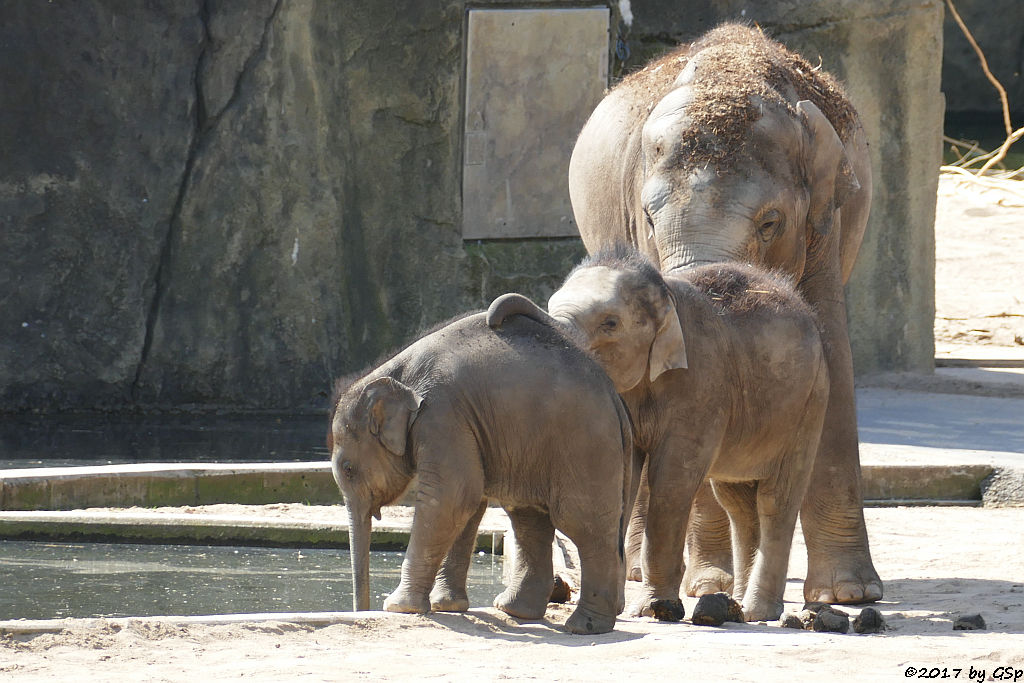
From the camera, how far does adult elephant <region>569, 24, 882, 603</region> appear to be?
253 inches

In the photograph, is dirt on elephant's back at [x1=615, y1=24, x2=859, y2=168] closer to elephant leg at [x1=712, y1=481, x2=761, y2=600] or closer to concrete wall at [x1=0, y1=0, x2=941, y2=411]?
elephant leg at [x1=712, y1=481, x2=761, y2=600]

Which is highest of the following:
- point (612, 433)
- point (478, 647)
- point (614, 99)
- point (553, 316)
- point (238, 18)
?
point (238, 18)

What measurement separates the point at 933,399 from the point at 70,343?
6.61 metres

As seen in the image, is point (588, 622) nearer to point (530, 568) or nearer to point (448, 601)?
point (530, 568)

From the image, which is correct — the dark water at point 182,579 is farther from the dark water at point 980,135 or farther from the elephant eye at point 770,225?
the dark water at point 980,135

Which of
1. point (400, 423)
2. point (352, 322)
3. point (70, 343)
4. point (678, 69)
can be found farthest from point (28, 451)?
point (400, 423)

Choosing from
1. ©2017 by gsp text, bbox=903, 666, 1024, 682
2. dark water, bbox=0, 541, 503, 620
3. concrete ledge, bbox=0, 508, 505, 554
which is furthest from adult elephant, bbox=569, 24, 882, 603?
©2017 by gsp text, bbox=903, 666, 1024, 682

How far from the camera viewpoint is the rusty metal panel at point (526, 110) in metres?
13.1

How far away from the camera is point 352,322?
42.8 ft

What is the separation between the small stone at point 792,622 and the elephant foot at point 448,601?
1.05m

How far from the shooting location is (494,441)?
5.12 metres

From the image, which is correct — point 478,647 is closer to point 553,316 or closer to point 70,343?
point 553,316

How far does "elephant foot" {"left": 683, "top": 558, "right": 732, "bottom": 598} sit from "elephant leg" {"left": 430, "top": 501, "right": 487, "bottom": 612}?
1409 mm

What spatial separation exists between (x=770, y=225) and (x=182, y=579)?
2.71 m
